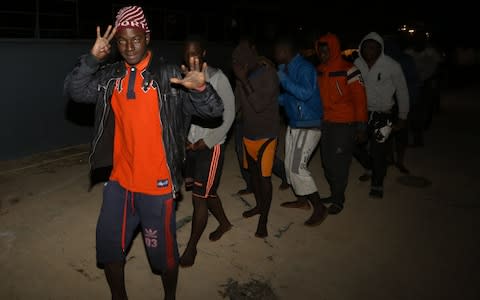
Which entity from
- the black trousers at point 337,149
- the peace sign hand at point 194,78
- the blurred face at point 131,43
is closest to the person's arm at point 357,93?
the black trousers at point 337,149

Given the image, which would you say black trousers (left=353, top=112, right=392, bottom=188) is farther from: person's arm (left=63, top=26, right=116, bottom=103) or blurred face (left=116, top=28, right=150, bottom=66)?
person's arm (left=63, top=26, right=116, bottom=103)

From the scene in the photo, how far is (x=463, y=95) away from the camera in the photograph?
18.7m

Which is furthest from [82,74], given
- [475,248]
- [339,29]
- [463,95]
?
[339,29]

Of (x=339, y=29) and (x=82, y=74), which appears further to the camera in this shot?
(x=339, y=29)

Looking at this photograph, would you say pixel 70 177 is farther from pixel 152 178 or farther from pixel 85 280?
pixel 152 178

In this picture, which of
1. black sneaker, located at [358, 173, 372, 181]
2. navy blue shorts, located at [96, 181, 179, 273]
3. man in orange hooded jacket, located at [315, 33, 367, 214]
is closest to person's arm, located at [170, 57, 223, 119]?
navy blue shorts, located at [96, 181, 179, 273]

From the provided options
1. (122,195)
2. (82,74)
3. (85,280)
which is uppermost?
(82,74)

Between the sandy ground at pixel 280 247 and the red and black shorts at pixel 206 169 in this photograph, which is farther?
the red and black shorts at pixel 206 169

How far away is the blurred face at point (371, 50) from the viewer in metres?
5.04

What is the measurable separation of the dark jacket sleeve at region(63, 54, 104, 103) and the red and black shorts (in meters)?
1.17

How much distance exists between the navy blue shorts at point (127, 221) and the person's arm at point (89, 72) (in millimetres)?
645

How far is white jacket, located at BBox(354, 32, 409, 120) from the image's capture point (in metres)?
5.04

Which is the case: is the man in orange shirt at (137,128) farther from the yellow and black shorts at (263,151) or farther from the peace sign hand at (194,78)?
the yellow and black shorts at (263,151)

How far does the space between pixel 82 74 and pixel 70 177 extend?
4022 millimetres
